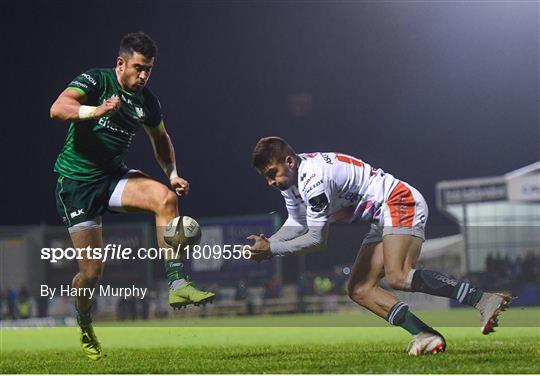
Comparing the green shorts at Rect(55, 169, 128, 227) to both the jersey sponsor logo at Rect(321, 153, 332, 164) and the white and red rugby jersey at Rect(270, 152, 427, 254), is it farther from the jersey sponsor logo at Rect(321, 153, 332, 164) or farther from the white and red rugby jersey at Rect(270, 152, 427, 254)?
the jersey sponsor logo at Rect(321, 153, 332, 164)

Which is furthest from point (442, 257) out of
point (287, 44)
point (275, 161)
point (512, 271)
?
point (275, 161)

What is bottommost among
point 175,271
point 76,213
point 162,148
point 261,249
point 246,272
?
point 246,272

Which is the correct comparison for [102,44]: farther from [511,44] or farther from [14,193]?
[511,44]

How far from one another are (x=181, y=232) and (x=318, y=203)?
1036mm

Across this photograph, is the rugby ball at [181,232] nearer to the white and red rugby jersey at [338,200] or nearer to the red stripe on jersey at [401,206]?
the white and red rugby jersey at [338,200]

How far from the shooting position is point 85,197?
7.14m

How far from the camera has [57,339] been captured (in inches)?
450

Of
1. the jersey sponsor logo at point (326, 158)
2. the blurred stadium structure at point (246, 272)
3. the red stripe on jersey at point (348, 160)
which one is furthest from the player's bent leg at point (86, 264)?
the red stripe on jersey at point (348, 160)

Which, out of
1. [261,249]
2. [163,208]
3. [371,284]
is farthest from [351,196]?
[163,208]

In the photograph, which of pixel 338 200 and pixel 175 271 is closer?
pixel 175 271

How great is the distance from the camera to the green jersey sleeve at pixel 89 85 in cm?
698

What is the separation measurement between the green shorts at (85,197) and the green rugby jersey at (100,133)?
0.17ft

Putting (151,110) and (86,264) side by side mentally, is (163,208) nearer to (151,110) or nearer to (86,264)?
(86,264)

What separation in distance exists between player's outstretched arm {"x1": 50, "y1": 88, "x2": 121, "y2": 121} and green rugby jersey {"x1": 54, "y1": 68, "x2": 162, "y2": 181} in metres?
0.14
